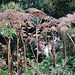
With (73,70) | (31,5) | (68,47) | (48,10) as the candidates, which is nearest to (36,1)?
(31,5)

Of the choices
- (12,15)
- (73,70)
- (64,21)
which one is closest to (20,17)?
(12,15)

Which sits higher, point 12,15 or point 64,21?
point 12,15

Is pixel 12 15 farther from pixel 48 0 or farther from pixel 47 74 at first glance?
pixel 48 0

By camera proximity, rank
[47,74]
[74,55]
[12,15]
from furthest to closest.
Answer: [74,55]
[47,74]
[12,15]

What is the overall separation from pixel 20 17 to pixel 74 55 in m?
2.12

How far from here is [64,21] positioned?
9.07 feet

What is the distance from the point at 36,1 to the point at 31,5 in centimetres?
47

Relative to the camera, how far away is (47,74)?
9.87ft

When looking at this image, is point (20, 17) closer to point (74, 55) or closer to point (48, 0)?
point (74, 55)

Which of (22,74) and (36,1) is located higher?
(36,1)

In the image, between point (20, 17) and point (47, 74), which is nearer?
point (20, 17)

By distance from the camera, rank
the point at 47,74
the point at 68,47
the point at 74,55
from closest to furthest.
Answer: the point at 47,74
the point at 74,55
the point at 68,47

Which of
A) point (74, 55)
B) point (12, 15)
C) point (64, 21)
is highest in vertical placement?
point (12, 15)

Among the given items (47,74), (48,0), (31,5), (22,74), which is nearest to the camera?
(22,74)
